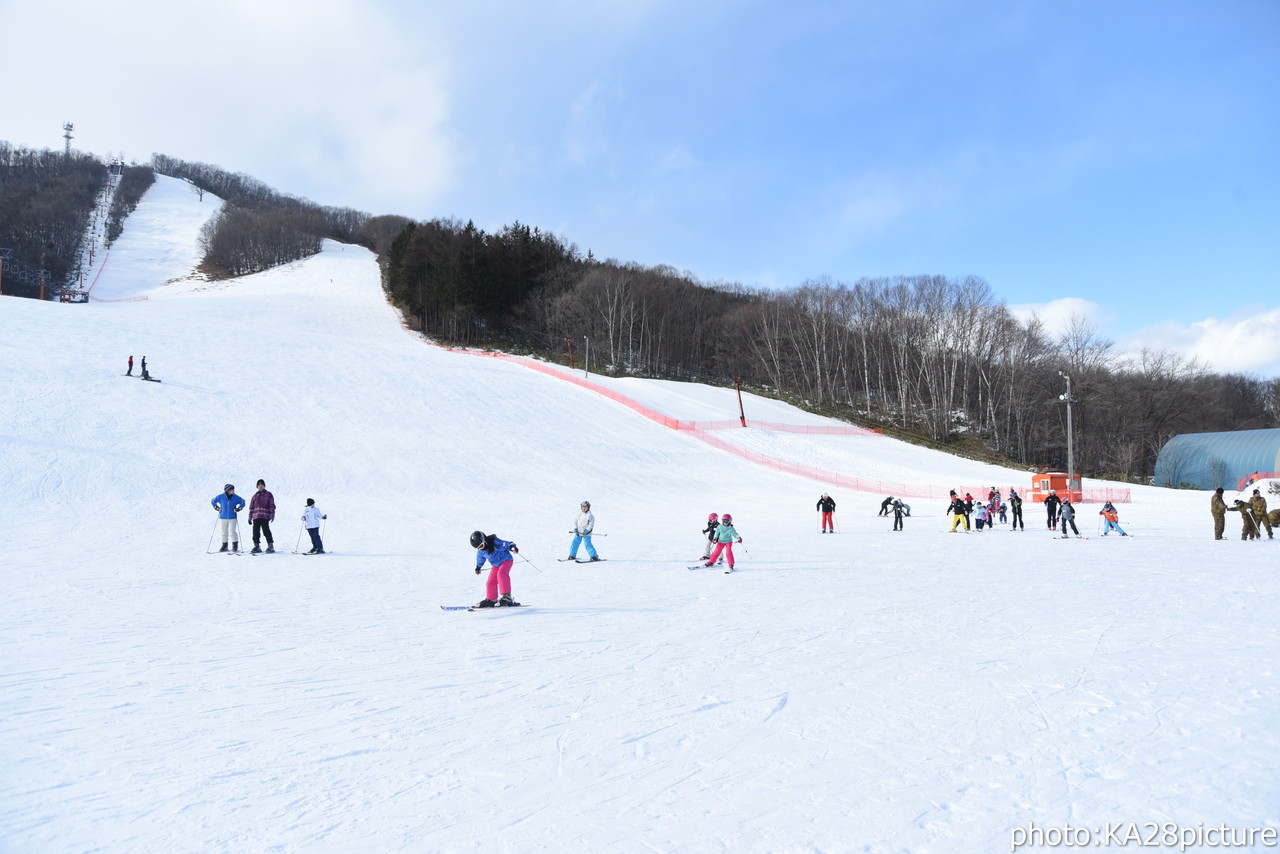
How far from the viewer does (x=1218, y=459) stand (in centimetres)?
4362

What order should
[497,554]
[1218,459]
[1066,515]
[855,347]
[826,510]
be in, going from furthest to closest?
[855,347], [1218,459], [826,510], [1066,515], [497,554]

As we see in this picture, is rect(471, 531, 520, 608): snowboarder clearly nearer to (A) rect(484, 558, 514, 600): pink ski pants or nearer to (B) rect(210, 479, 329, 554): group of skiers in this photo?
(A) rect(484, 558, 514, 600): pink ski pants

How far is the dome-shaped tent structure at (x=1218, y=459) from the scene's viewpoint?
4159cm

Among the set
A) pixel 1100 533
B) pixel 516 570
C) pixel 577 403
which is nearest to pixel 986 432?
pixel 577 403

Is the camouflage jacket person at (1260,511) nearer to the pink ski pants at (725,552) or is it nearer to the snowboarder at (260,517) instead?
the pink ski pants at (725,552)

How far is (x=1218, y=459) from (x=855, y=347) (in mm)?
30331

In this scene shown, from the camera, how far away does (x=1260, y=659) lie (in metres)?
6.61

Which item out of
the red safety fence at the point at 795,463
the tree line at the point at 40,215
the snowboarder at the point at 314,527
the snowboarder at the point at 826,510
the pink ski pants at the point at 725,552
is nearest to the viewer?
the pink ski pants at the point at 725,552

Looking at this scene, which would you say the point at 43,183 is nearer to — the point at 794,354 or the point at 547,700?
the point at 794,354

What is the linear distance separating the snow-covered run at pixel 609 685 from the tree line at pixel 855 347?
140 feet

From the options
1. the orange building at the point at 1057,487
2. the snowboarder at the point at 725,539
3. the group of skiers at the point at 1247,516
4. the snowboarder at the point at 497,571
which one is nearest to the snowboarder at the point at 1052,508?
the group of skiers at the point at 1247,516

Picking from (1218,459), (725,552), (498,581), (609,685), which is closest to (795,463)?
(725,552)

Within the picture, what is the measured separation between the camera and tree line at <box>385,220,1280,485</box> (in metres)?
58.5

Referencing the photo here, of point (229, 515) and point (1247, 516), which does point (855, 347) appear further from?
point (229, 515)
